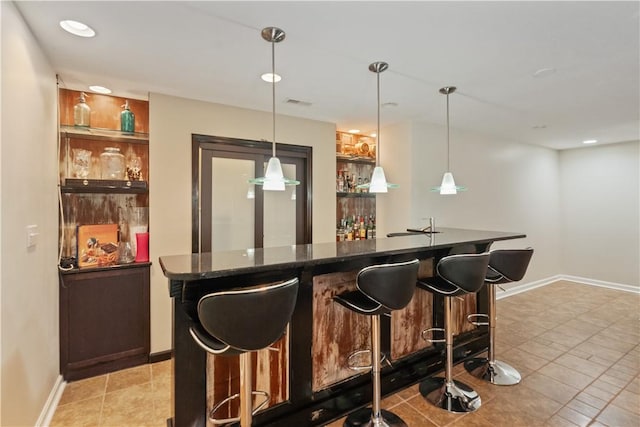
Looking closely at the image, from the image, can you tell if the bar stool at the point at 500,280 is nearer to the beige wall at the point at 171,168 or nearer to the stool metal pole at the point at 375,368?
the stool metal pole at the point at 375,368

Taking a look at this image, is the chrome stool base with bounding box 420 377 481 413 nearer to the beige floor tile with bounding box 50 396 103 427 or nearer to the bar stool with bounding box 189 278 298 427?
the bar stool with bounding box 189 278 298 427

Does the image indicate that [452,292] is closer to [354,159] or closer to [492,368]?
[492,368]

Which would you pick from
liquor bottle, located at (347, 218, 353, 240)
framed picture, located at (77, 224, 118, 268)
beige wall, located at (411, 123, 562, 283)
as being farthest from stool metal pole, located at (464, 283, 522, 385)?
framed picture, located at (77, 224, 118, 268)

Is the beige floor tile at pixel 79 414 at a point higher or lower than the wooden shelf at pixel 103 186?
lower

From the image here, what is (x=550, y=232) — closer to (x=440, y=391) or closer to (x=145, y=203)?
(x=440, y=391)

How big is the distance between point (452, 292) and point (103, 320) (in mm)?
2999

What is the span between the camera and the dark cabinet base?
2721mm

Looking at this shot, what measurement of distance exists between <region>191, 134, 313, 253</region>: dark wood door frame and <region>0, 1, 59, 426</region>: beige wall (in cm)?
113

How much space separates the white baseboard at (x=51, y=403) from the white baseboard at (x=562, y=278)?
541cm

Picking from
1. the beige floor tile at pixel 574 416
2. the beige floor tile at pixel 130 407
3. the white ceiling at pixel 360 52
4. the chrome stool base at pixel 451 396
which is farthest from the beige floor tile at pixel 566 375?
the beige floor tile at pixel 130 407

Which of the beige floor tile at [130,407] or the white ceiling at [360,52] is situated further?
the beige floor tile at [130,407]

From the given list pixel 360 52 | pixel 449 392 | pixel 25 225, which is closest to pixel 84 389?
pixel 25 225

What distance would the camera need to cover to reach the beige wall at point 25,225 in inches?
64.5

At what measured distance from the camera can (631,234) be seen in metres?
5.33
